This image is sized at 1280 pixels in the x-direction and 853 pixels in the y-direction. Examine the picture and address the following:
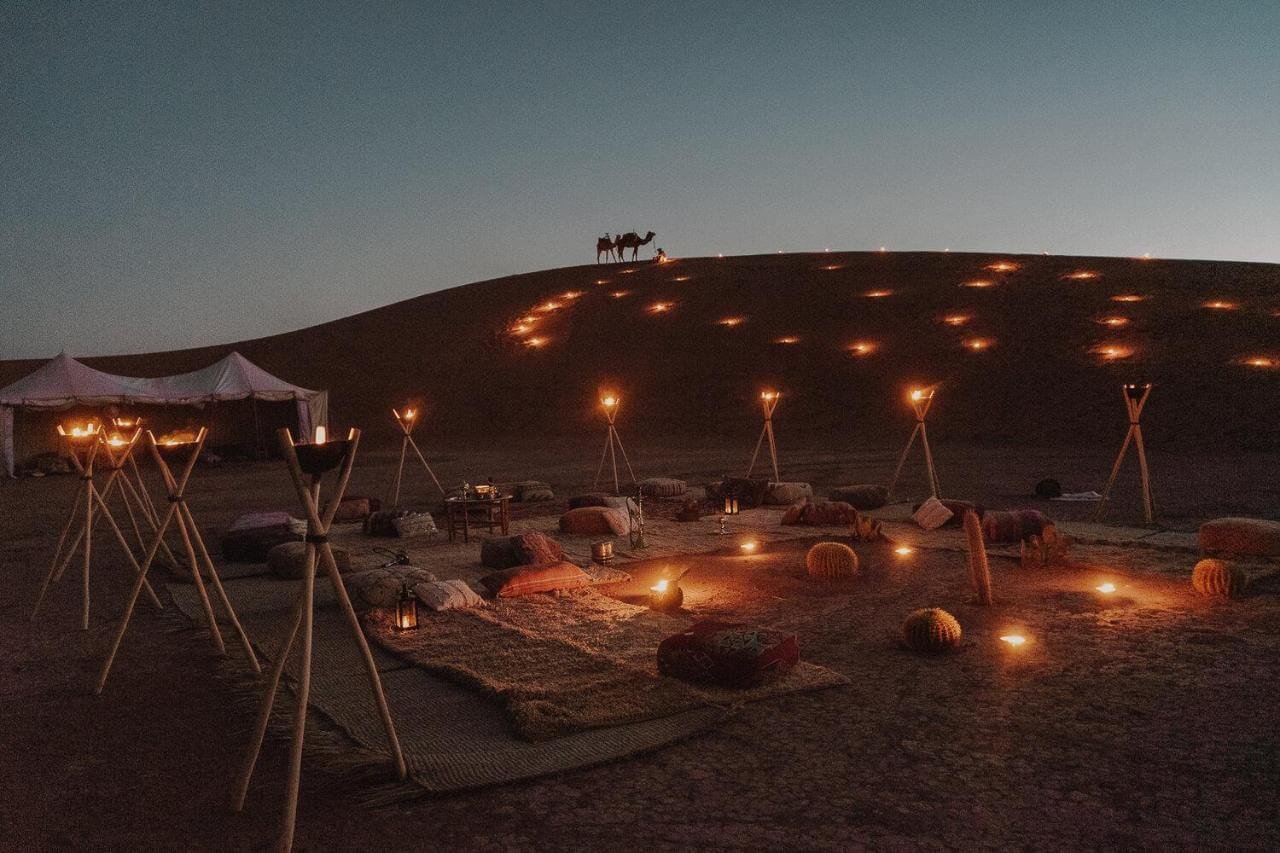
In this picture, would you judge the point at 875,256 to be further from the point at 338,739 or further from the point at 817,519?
the point at 338,739

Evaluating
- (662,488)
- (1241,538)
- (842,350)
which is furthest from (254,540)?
(842,350)

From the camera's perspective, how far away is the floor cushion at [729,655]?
167 inches

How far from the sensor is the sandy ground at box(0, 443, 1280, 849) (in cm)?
290

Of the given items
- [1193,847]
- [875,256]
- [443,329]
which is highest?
[875,256]

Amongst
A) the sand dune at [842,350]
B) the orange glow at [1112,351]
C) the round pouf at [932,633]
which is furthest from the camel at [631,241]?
the round pouf at [932,633]

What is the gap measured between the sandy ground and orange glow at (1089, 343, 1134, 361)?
73.1 feet

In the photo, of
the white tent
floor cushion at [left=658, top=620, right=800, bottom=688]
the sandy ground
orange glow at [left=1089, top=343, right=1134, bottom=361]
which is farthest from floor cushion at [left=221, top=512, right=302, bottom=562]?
orange glow at [left=1089, top=343, right=1134, bottom=361]

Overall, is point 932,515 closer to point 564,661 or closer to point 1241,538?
point 1241,538

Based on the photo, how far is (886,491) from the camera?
36.9 feet

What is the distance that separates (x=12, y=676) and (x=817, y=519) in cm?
735

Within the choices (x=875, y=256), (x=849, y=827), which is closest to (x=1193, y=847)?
(x=849, y=827)

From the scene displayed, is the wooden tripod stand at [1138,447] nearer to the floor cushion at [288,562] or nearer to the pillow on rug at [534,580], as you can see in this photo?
the pillow on rug at [534,580]

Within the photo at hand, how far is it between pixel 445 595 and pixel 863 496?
6582 mm

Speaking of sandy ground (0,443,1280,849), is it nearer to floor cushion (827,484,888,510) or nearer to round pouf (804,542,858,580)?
round pouf (804,542,858,580)
